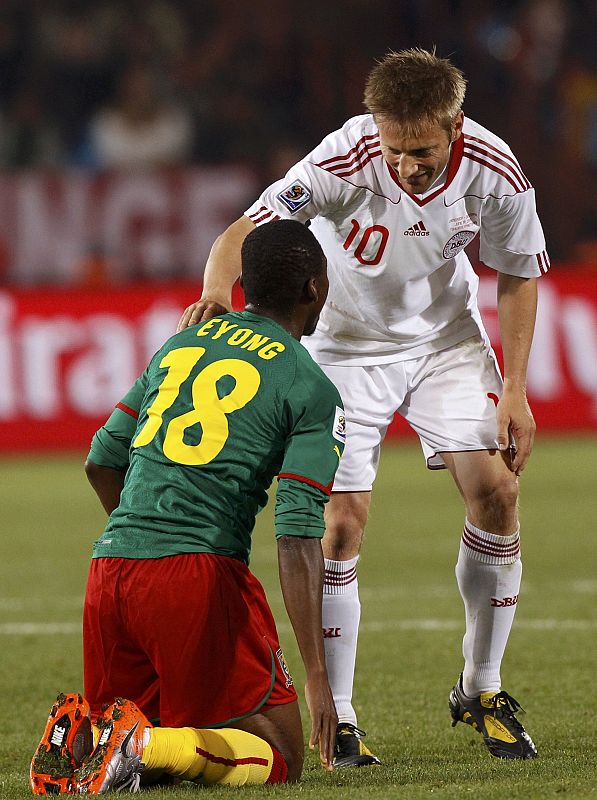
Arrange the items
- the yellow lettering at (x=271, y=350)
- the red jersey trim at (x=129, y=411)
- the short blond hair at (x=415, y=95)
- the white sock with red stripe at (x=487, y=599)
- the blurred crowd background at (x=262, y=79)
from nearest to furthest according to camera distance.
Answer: the yellow lettering at (x=271, y=350) → the red jersey trim at (x=129, y=411) → the short blond hair at (x=415, y=95) → the white sock with red stripe at (x=487, y=599) → the blurred crowd background at (x=262, y=79)

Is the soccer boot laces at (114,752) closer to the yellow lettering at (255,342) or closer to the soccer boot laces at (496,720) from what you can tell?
the yellow lettering at (255,342)

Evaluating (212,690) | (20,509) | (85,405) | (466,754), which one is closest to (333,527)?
(466,754)

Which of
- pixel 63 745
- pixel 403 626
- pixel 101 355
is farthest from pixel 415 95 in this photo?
pixel 101 355

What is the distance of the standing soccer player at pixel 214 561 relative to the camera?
323cm

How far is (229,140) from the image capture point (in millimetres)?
15594

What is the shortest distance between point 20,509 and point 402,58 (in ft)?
22.4

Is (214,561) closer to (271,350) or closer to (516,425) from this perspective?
(271,350)

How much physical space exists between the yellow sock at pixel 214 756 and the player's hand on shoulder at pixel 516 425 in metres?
1.27

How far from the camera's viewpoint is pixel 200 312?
12.1ft

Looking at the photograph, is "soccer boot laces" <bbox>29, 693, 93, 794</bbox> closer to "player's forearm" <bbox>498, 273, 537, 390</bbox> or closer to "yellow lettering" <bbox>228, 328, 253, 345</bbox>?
"yellow lettering" <bbox>228, 328, 253, 345</bbox>

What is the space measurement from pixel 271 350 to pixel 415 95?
86 centimetres

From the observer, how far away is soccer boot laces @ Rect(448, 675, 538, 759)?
13.0 feet

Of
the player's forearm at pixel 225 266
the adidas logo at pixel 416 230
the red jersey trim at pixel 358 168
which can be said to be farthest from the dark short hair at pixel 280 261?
the adidas logo at pixel 416 230

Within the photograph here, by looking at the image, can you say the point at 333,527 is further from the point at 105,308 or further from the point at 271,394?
the point at 105,308
